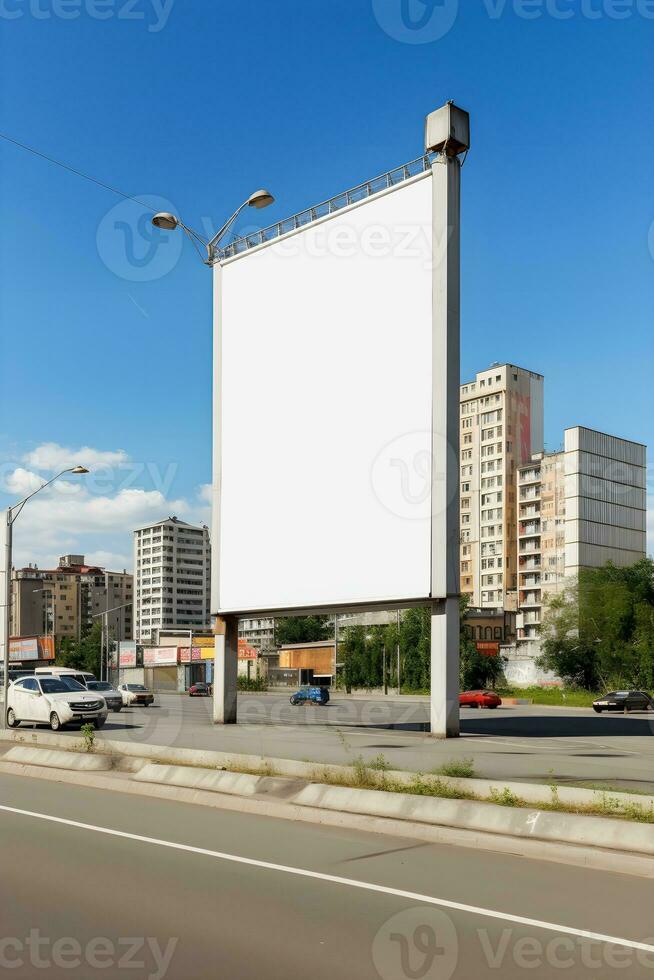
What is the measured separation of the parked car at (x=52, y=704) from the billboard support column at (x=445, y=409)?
1059 cm

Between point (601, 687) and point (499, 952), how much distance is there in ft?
272

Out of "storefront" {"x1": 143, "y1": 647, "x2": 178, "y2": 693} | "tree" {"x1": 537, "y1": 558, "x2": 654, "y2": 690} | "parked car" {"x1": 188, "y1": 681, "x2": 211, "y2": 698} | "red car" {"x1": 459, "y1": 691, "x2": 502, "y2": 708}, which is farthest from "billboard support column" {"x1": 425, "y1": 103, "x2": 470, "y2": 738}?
"storefront" {"x1": 143, "y1": 647, "x2": 178, "y2": 693}

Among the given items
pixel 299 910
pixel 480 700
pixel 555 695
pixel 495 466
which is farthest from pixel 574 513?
pixel 299 910

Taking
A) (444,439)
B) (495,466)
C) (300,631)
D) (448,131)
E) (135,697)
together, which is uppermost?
(448,131)

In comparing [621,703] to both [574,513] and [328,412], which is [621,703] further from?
[574,513]

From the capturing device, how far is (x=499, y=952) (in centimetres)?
661

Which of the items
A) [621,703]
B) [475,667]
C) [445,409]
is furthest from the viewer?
[475,667]

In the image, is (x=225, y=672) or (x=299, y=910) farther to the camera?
(x=225, y=672)

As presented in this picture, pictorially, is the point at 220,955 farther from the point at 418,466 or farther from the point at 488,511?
the point at 488,511

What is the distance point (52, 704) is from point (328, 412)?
1247 cm

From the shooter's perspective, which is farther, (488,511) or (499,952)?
(488,511)

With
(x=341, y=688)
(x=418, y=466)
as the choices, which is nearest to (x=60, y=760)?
(x=418, y=466)

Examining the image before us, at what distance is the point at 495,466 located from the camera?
125m

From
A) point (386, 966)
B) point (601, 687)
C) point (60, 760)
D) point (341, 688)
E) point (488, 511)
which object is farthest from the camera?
point (488, 511)
